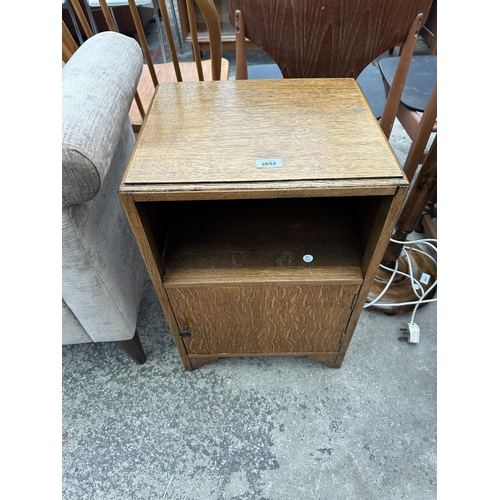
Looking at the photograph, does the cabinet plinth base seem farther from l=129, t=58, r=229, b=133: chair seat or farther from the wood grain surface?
l=129, t=58, r=229, b=133: chair seat

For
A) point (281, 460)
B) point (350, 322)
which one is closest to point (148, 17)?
point (350, 322)

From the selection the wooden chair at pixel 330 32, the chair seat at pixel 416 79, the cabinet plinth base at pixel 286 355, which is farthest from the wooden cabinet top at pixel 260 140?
the cabinet plinth base at pixel 286 355

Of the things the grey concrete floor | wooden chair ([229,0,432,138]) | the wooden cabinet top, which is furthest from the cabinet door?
wooden chair ([229,0,432,138])

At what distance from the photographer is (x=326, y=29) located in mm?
745

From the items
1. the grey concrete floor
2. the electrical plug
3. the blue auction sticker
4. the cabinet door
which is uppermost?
the blue auction sticker

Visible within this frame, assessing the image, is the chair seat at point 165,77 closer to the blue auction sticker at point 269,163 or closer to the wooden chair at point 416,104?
the wooden chair at point 416,104

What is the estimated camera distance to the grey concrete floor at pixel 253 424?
759 mm

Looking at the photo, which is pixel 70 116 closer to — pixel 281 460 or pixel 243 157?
pixel 243 157

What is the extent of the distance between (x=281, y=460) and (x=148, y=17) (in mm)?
2722

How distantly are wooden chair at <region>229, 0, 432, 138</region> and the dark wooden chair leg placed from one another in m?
0.75

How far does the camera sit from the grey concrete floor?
2.49 feet

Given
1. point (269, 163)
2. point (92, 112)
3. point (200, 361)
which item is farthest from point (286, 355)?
point (92, 112)

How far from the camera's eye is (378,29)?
74cm

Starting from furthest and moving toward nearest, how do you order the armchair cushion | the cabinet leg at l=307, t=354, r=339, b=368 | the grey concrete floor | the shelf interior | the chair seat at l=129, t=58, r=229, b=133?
the chair seat at l=129, t=58, r=229, b=133 < the cabinet leg at l=307, t=354, r=339, b=368 < the grey concrete floor < the shelf interior < the armchair cushion
